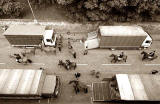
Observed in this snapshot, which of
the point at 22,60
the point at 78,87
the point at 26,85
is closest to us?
the point at 26,85

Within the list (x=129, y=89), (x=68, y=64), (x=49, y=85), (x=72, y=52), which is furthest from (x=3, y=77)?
(x=129, y=89)

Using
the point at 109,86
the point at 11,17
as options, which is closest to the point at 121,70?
the point at 109,86

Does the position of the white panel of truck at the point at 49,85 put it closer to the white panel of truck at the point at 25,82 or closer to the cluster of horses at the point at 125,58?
the white panel of truck at the point at 25,82

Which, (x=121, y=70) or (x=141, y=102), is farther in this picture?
(x=121, y=70)

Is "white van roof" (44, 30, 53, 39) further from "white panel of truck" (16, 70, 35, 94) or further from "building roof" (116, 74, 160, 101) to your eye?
"building roof" (116, 74, 160, 101)

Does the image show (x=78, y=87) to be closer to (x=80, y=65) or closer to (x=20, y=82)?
(x=80, y=65)

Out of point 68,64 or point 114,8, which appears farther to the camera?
point 114,8

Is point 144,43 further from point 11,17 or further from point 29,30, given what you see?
point 11,17
